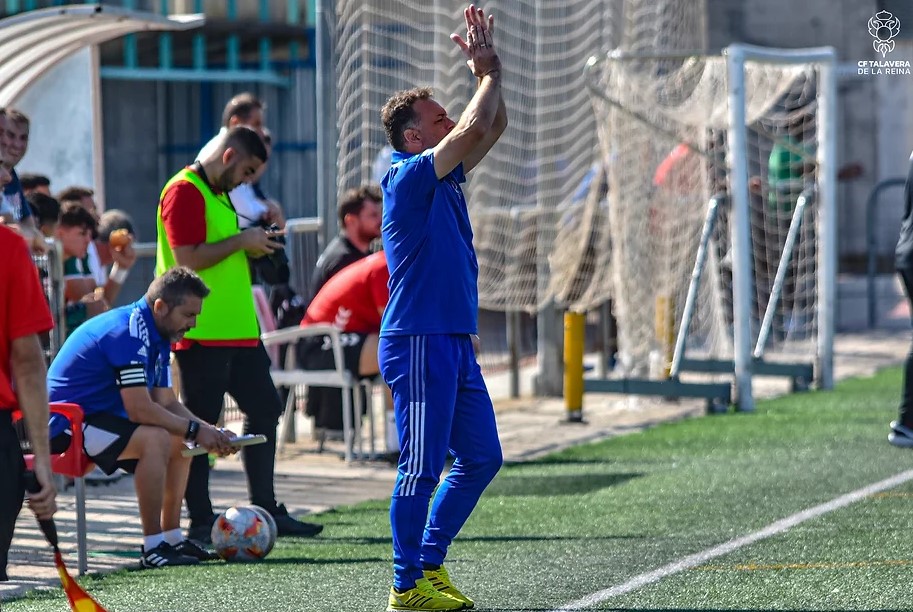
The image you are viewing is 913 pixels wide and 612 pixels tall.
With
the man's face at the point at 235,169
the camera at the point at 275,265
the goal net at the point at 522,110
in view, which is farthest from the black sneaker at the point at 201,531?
the goal net at the point at 522,110

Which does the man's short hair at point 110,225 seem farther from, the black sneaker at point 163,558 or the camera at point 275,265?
the black sneaker at point 163,558

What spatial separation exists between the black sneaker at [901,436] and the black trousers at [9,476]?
6.41 meters

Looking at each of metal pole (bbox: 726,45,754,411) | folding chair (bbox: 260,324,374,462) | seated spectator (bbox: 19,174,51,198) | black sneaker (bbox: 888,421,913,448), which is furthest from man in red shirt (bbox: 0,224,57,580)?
metal pole (bbox: 726,45,754,411)

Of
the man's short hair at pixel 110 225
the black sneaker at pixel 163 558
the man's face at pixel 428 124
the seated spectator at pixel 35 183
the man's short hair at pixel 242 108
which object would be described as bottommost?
the black sneaker at pixel 163 558

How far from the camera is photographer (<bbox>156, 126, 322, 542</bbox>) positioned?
7.39 meters

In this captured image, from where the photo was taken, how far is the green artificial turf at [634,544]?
5.94 meters

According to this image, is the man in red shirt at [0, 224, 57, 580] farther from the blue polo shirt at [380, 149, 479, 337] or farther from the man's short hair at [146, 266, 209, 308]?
the man's short hair at [146, 266, 209, 308]

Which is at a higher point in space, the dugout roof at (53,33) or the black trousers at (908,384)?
the dugout roof at (53,33)

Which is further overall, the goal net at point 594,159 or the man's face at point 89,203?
the goal net at point 594,159

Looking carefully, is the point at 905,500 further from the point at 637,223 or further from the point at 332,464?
the point at 637,223

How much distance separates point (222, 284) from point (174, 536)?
121 cm

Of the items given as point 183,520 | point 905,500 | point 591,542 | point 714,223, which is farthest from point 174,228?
point 714,223

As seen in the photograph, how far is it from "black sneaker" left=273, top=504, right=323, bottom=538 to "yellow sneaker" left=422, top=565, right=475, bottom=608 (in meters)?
2.04

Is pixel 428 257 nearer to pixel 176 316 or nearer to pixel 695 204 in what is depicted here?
pixel 176 316
